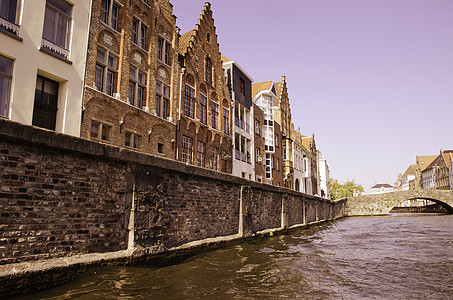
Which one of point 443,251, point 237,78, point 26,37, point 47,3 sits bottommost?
point 443,251

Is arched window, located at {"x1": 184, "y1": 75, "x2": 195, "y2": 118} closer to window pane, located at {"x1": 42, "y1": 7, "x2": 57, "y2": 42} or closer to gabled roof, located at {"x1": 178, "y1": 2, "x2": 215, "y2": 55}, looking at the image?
gabled roof, located at {"x1": 178, "y1": 2, "x2": 215, "y2": 55}

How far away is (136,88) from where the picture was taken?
619 inches

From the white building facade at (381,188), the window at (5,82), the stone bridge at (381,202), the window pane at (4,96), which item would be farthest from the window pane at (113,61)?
the white building facade at (381,188)

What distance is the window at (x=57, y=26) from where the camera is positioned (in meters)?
11.9

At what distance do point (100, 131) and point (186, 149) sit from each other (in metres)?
6.52

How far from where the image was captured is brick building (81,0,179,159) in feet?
44.4

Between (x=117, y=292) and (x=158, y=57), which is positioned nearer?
(x=117, y=292)

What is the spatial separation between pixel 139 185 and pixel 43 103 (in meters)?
7.32

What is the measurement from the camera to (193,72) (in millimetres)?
20344

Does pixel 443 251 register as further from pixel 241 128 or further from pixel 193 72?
pixel 241 128

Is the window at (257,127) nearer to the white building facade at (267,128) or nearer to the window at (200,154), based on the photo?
the white building facade at (267,128)

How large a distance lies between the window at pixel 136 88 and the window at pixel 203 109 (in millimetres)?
5627

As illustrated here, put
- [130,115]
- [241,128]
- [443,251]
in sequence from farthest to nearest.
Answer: [241,128], [130,115], [443,251]

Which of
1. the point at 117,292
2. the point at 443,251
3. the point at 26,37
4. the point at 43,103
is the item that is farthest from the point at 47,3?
the point at 443,251
